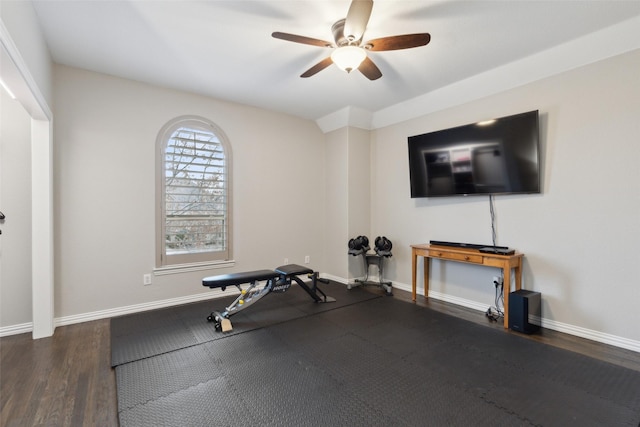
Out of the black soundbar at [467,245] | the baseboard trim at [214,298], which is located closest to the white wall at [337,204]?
the baseboard trim at [214,298]

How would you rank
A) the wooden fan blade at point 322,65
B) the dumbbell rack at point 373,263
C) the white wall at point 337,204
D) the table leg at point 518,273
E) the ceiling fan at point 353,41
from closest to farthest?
the ceiling fan at point 353,41 → the wooden fan blade at point 322,65 → the table leg at point 518,273 → the dumbbell rack at point 373,263 → the white wall at point 337,204

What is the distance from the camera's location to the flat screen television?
3014mm

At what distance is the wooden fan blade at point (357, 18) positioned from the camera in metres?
1.86

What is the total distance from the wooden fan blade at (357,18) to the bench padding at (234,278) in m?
2.42

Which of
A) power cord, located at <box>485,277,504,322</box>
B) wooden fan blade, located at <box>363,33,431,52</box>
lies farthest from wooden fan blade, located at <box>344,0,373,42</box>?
power cord, located at <box>485,277,504,322</box>

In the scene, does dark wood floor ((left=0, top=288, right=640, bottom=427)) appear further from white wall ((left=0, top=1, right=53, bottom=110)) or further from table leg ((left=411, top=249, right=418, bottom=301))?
white wall ((left=0, top=1, right=53, bottom=110))

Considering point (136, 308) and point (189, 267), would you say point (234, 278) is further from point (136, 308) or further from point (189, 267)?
point (136, 308)

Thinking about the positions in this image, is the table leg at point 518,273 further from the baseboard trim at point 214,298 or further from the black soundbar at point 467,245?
the baseboard trim at point 214,298

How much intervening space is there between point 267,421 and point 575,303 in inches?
117

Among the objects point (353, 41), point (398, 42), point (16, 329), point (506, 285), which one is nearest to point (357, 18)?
point (353, 41)

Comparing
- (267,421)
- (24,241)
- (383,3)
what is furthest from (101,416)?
(383,3)

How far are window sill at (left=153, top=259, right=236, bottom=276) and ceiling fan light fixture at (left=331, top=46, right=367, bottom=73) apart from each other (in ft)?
9.62

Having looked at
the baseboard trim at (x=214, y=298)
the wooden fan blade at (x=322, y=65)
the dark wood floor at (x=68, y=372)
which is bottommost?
the dark wood floor at (x=68, y=372)

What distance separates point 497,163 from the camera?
3.24 meters
